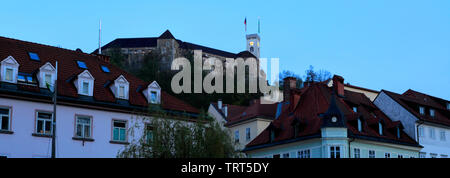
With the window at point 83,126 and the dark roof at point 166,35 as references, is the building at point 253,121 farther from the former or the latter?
the dark roof at point 166,35

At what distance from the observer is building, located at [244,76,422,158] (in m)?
52.8

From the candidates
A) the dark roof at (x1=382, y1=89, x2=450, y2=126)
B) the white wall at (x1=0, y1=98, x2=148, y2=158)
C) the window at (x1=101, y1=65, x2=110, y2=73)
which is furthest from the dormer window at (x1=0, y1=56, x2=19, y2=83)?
the dark roof at (x1=382, y1=89, x2=450, y2=126)

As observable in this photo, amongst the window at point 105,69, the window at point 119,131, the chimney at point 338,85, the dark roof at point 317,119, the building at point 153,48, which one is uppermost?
the building at point 153,48

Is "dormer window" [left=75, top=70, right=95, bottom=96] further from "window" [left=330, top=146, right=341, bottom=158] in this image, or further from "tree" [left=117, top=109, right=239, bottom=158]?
"window" [left=330, top=146, right=341, bottom=158]

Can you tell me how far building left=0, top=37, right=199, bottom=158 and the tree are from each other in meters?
7.74

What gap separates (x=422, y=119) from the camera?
6216 cm

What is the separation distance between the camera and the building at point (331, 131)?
5275cm

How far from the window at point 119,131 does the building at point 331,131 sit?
16690 millimetres

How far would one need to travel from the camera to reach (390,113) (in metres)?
64.9

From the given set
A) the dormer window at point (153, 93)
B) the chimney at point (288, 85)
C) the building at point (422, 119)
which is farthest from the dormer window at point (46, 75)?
the building at point (422, 119)

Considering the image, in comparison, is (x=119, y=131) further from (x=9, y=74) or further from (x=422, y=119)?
(x=422, y=119)

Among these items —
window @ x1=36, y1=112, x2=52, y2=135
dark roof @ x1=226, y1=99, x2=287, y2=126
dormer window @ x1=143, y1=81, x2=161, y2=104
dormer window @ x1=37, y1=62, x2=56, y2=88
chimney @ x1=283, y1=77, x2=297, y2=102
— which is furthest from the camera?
dark roof @ x1=226, y1=99, x2=287, y2=126
